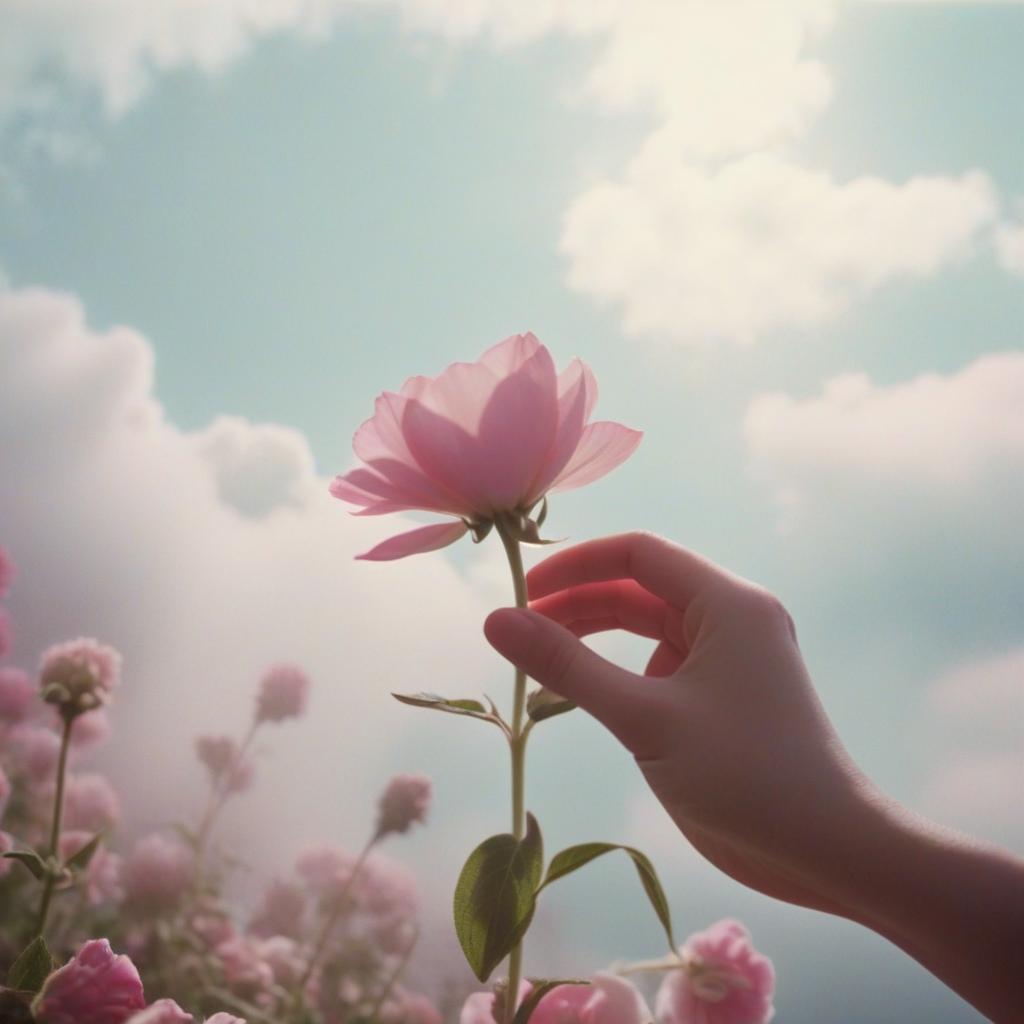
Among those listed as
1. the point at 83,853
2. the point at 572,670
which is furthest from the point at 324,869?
the point at 572,670

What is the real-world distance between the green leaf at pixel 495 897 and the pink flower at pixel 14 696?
1040mm

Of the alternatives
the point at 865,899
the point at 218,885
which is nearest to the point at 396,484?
the point at 865,899

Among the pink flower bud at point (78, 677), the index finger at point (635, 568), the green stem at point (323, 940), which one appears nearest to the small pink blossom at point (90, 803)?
the green stem at point (323, 940)

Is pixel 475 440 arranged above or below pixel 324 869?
above

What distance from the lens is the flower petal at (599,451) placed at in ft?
1.55

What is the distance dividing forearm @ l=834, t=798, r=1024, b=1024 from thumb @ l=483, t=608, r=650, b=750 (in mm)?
116

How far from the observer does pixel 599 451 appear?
48cm

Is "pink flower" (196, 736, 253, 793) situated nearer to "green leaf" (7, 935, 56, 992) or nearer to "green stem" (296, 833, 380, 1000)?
"green stem" (296, 833, 380, 1000)

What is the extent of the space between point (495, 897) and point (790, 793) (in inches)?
5.5

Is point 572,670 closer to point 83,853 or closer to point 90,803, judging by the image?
point 83,853

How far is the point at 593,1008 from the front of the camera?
1.44ft

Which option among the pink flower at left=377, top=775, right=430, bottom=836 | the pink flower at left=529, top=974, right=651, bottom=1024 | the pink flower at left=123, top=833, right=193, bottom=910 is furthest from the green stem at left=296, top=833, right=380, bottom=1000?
the pink flower at left=529, top=974, right=651, bottom=1024

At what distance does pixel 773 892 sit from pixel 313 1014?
0.57m

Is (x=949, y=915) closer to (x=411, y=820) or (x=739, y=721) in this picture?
(x=739, y=721)
